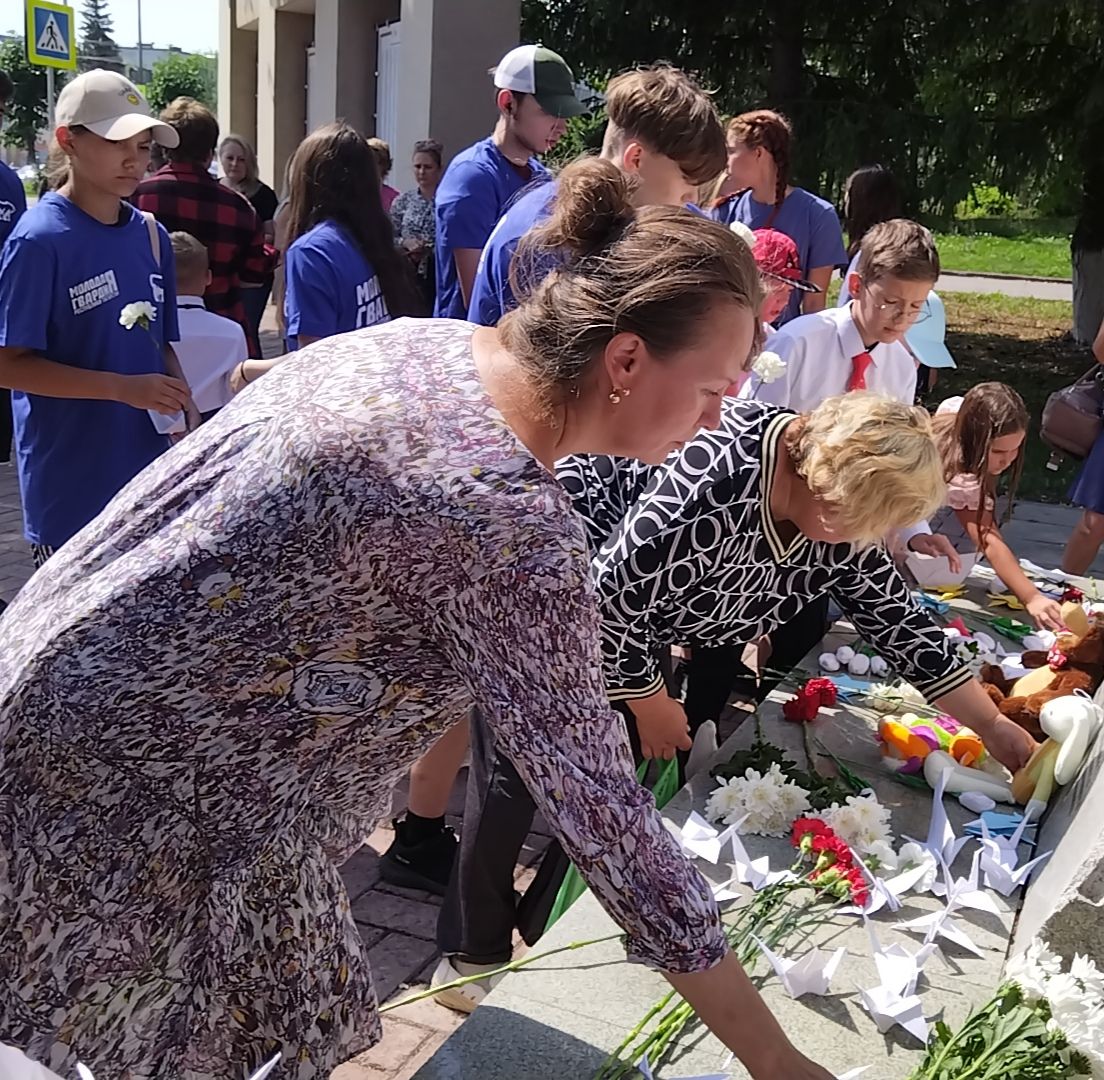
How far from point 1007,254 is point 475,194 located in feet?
75.8

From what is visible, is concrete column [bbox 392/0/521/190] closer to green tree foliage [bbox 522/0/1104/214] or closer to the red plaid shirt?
green tree foliage [bbox 522/0/1104/214]

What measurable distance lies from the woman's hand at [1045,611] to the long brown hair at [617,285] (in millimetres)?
2453

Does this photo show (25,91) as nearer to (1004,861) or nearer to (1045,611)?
(1045,611)

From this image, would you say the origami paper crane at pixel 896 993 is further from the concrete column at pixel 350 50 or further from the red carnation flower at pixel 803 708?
the concrete column at pixel 350 50

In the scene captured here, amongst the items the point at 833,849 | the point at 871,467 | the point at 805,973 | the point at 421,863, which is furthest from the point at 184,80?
the point at 805,973

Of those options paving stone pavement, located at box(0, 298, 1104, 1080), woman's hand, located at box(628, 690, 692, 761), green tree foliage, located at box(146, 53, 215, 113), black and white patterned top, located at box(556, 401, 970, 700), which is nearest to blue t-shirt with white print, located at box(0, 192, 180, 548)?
paving stone pavement, located at box(0, 298, 1104, 1080)

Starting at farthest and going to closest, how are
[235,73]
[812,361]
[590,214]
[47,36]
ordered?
[235,73]
[47,36]
[812,361]
[590,214]

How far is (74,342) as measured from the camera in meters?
2.99

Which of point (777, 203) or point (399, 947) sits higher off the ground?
point (777, 203)

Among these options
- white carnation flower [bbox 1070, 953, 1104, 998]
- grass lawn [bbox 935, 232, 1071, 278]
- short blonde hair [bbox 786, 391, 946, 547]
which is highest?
short blonde hair [bbox 786, 391, 946, 547]

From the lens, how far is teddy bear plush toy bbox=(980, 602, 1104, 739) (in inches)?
109

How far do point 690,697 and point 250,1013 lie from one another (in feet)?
6.75

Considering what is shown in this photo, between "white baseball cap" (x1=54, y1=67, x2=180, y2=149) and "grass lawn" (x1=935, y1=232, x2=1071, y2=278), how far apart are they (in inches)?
692

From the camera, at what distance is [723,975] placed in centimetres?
122
